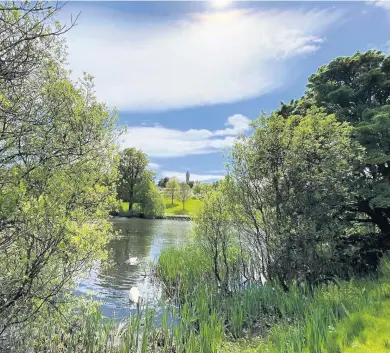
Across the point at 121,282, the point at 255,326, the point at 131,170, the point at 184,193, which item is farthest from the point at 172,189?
the point at 255,326

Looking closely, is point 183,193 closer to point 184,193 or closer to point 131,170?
point 184,193

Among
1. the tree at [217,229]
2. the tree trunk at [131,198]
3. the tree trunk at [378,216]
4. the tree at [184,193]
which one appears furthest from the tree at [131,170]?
the tree trunk at [378,216]

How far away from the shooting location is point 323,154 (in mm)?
10266

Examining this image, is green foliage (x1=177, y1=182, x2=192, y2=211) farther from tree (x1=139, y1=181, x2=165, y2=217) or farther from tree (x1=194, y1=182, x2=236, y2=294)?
tree (x1=194, y1=182, x2=236, y2=294)

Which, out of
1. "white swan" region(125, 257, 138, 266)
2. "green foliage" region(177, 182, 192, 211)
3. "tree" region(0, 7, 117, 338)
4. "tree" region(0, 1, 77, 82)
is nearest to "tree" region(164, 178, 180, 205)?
"green foliage" region(177, 182, 192, 211)

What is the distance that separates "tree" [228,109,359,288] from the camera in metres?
10.1

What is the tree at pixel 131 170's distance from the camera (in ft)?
203

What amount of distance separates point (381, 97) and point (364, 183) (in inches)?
191

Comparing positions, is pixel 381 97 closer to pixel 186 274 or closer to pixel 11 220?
pixel 186 274

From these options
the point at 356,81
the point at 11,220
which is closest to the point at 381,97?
the point at 356,81

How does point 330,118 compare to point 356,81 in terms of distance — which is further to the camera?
point 356,81

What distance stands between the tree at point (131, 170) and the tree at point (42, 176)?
54391 millimetres

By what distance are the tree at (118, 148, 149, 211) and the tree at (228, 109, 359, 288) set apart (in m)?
51.7

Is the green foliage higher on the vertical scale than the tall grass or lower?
higher
